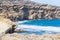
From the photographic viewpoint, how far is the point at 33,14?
12288cm

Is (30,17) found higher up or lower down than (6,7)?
lower down

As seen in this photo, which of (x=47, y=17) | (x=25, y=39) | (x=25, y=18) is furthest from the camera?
(x=47, y=17)

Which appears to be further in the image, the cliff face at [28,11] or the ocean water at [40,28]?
the cliff face at [28,11]

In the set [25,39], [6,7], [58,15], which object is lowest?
[58,15]

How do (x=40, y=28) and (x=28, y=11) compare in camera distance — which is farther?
→ (x=28, y=11)

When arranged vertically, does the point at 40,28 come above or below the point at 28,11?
above

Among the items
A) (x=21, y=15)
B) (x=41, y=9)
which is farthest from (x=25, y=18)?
(x=41, y=9)

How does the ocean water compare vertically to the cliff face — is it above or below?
above

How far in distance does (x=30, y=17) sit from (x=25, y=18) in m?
3.64

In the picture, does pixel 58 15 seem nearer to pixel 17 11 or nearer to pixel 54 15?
pixel 54 15

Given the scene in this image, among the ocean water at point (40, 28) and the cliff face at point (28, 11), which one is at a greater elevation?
the ocean water at point (40, 28)

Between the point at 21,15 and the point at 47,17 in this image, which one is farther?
the point at 47,17

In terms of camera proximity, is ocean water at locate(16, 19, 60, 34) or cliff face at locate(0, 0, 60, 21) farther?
cliff face at locate(0, 0, 60, 21)

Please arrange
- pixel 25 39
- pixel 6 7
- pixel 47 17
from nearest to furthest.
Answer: pixel 25 39, pixel 6 7, pixel 47 17
